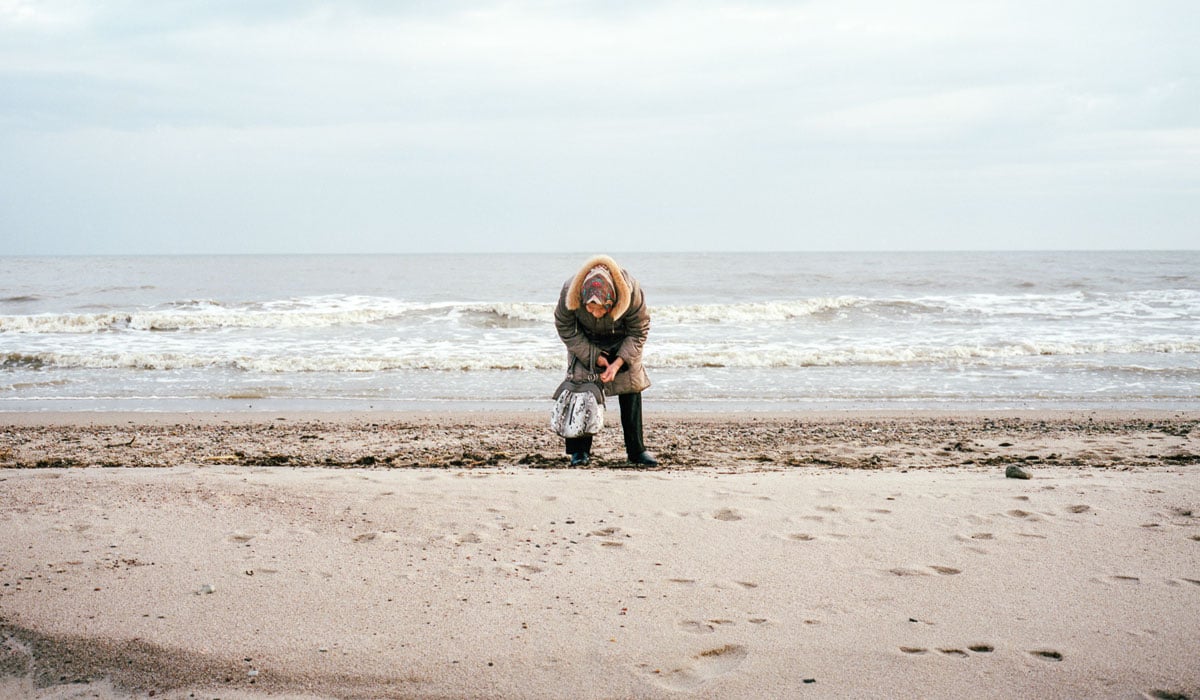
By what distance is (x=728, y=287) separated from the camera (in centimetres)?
3362

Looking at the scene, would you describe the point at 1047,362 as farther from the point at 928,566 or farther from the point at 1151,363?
the point at 928,566

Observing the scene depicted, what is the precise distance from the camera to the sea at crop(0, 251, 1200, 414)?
10867 millimetres

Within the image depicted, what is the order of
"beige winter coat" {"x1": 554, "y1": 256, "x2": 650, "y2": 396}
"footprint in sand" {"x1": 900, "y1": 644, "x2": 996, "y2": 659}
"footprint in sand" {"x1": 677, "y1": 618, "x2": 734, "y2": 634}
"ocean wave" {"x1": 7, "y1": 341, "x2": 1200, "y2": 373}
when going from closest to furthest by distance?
"footprint in sand" {"x1": 900, "y1": 644, "x2": 996, "y2": 659} < "footprint in sand" {"x1": 677, "y1": 618, "x2": 734, "y2": 634} < "beige winter coat" {"x1": 554, "y1": 256, "x2": 650, "y2": 396} < "ocean wave" {"x1": 7, "y1": 341, "x2": 1200, "y2": 373}

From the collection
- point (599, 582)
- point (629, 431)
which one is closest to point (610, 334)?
point (629, 431)

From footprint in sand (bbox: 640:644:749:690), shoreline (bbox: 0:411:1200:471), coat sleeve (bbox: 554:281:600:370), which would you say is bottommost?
shoreline (bbox: 0:411:1200:471)

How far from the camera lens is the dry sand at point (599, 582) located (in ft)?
8.83

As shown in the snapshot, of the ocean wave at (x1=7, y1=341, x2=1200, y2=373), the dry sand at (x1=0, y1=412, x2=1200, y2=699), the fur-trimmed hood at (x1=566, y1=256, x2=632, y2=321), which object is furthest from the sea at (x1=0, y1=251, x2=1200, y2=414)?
the dry sand at (x1=0, y1=412, x2=1200, y2=699)

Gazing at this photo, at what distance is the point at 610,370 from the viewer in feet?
19.0

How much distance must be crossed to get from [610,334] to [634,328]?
0.58 feet

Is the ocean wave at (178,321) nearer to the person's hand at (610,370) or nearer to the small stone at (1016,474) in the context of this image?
the person's hand at (610,370)

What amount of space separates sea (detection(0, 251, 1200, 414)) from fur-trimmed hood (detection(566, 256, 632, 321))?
14.9 ft

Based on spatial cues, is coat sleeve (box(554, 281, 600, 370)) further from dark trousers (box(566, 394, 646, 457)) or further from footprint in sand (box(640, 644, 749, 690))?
footprint in sand (box(640, 644, 749, 690))

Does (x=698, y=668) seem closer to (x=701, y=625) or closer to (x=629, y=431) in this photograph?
(x=701, y=625)

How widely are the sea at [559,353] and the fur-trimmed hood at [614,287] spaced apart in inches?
179
